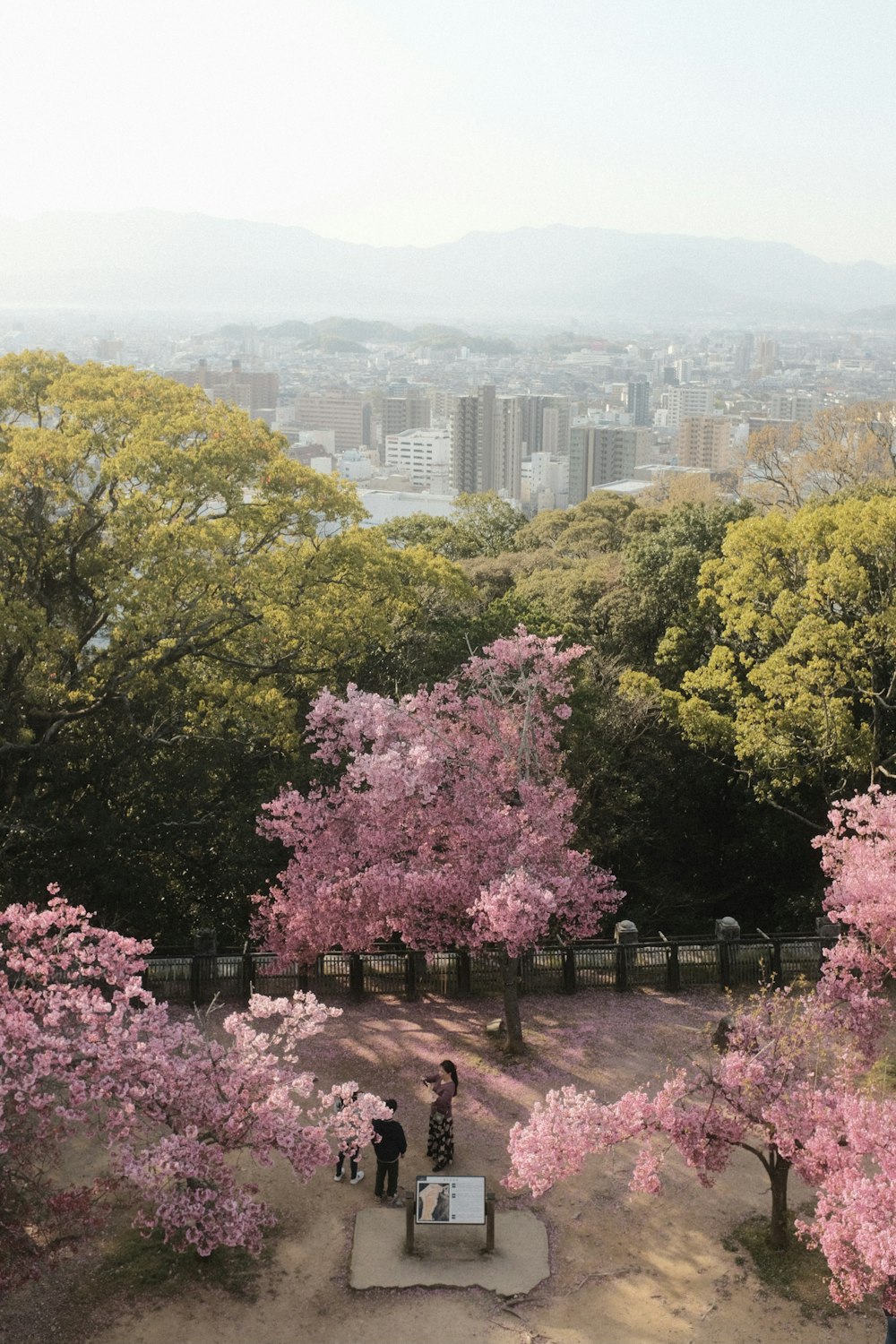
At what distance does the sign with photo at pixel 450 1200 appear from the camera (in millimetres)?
11539

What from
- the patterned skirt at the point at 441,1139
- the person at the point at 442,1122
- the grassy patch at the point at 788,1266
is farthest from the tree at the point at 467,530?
the grassy patch at the point at 788,1266

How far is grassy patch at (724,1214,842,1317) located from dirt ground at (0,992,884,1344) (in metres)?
0.12

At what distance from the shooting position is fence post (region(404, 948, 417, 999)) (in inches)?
655

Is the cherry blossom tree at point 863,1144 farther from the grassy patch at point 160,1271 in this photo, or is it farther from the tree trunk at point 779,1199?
the grassy patch at point 160,1271

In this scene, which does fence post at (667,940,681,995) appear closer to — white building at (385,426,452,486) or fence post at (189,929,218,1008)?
fence post at (189,929,218,1008)

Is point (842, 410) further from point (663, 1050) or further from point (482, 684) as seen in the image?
point (663, 1050)

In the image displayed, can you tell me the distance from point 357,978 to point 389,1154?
168 inches

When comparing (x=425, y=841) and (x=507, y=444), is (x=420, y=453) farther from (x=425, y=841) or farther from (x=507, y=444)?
(x=425, y=841)

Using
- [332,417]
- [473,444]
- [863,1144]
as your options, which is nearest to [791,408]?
[473,444]

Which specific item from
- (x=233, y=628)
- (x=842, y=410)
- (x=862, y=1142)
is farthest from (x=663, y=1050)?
(x=842, y=410)

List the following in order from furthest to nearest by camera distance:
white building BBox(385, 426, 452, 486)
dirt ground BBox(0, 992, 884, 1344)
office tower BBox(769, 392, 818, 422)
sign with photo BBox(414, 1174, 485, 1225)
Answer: white building BBox(385, 426, 452, 486)
office tower BBox(769, 392, 818, 422)
sign with photo BBox(414, 1174, 485, 1225)
dirt ground BBox(0, 992, 884, 1344)

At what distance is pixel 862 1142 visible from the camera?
33.3 ft

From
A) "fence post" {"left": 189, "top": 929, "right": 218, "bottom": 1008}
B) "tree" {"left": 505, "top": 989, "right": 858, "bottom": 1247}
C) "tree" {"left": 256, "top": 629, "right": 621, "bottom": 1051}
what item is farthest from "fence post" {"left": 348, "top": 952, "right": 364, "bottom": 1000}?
"tree" {"left": 505, "top": 989, "right": 858, "bottom": 1247}

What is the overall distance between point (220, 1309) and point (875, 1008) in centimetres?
682
